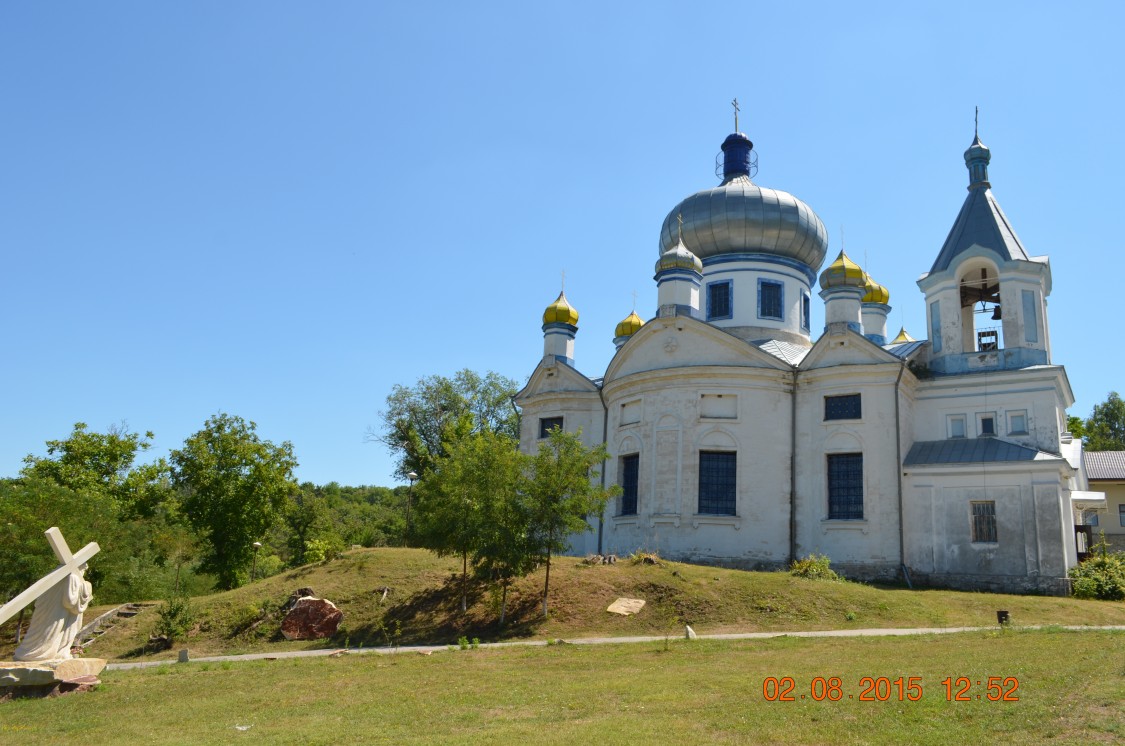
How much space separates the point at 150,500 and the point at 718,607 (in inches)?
1029

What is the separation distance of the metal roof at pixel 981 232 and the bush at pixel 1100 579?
28.1 feet

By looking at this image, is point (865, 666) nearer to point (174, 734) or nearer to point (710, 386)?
point (174, 734)

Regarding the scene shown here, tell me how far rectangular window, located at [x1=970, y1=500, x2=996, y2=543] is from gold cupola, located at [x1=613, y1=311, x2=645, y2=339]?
14707 mm

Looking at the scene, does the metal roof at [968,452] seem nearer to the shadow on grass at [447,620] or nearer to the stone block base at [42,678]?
the shadow on grass at [447,620]

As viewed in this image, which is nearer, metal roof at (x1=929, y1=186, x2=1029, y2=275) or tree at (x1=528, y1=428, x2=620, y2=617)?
tree at (x1=528, y1=428, x2=620, y2=617)

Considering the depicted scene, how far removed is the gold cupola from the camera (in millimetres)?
35062

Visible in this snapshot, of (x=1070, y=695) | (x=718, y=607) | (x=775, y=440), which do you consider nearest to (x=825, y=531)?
(x=775, y=440)

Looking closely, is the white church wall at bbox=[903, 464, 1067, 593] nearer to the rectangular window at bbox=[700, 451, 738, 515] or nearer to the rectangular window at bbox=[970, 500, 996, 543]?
the rectangular window at bbox=[970, 500, 996, 543]

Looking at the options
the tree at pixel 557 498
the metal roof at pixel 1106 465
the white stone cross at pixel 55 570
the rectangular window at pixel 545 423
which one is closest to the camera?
the white stone cross at pixel 55 570

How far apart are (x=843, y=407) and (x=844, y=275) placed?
394 centimetres

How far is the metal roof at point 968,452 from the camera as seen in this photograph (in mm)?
23719

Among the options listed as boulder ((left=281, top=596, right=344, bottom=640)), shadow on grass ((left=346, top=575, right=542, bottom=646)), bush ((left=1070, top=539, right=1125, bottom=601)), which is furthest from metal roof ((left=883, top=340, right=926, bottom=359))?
boulder ((left=281, top=596, right=344, bottom=640))

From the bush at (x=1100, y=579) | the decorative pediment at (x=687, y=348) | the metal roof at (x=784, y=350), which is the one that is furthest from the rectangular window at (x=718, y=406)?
the bush at (x=1100, y=579)

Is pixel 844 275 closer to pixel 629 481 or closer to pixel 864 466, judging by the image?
pixel 864 466
